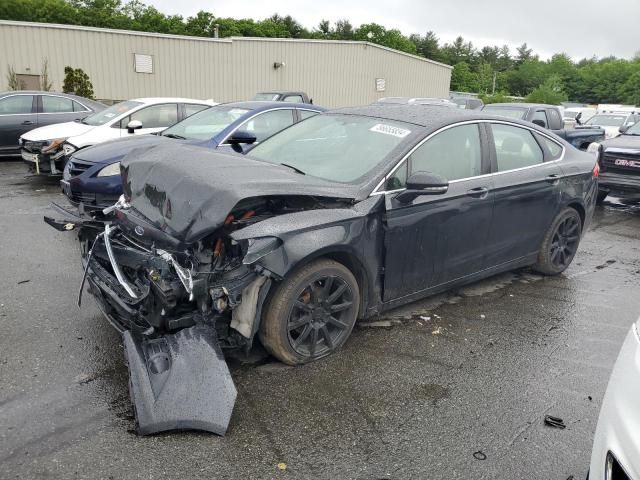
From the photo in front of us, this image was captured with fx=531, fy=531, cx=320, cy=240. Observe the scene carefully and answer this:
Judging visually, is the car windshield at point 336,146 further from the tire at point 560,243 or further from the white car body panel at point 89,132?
the white car body panel at point 89,132

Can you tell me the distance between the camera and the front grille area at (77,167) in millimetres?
6594

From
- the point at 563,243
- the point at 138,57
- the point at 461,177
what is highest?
the point at 138,57

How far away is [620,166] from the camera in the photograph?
29.7 ft

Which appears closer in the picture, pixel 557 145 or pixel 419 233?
pixel 419 233

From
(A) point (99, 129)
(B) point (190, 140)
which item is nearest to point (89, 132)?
(A) point (99, 129)

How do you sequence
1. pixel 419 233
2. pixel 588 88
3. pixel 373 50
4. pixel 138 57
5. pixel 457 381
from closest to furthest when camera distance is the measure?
pixel 457 381
pixel 419 233
pixel 138 57
pixel 373 50
pixel 588 88

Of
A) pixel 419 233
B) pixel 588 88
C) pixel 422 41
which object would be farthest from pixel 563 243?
pixel 422 41

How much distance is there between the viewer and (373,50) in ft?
92.4

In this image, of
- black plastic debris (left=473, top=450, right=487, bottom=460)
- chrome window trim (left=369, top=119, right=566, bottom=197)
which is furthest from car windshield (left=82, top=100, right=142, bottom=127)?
black plastic debris (left=473, top=450, right=487, bottom=460)

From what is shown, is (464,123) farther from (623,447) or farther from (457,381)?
(623,447)

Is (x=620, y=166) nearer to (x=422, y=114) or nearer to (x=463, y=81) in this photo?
(x=422, y=114)

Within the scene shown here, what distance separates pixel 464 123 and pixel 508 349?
1866 mm

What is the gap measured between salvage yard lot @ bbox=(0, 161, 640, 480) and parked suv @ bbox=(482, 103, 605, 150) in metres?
7.68

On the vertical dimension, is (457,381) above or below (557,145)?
below
